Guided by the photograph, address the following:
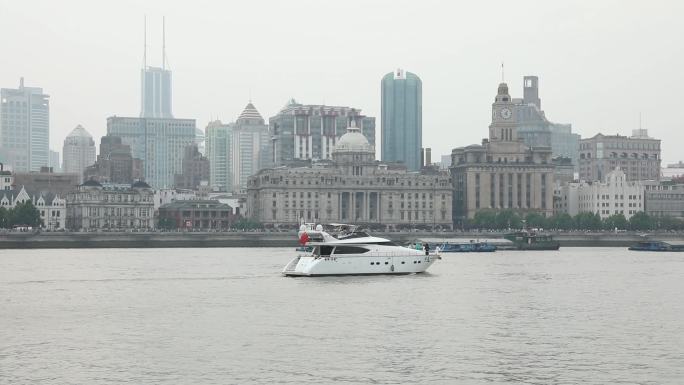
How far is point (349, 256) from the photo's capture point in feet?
418

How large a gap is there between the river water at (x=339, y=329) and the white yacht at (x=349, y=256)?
186cm

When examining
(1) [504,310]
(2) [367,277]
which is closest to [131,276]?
(2) [367,277]

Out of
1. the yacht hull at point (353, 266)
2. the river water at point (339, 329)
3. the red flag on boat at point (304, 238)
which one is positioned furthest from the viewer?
the red flag on boat at point (304, 238)

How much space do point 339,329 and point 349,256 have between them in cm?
4458

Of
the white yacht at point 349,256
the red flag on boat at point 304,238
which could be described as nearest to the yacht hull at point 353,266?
→ the white yacht at point 349,256

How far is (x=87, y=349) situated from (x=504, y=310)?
33740 millimetres

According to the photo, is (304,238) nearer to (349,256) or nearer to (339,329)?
(349,256)

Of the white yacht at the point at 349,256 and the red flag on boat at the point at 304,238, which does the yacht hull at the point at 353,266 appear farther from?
the red flag on boat at the point at 304,238

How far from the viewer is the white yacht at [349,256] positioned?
12725cm

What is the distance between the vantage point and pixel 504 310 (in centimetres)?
9531

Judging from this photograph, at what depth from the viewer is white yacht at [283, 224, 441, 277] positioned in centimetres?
12725

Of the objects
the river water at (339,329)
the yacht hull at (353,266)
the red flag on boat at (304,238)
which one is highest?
the red flag on boat at (304,238)

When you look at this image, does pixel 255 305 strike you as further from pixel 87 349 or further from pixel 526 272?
pixel 526 272

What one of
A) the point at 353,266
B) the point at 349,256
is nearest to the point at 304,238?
the point at 349,256
